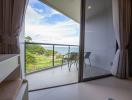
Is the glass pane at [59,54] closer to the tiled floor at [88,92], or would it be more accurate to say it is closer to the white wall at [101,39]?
the white wall at [101,39]

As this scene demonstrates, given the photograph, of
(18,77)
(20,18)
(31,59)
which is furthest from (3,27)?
(31,59)

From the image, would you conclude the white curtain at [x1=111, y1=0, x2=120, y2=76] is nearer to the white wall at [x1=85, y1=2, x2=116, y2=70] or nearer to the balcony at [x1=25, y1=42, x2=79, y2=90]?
the white wall at [x1=85, y1=2, x2=116, y2=70]

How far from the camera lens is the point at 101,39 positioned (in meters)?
3.85

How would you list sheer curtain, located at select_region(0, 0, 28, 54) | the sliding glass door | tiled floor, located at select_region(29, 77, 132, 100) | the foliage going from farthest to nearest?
the foliage
the sliding glass door
tiled floor, located at select_region(29, 77, 132, 100)
sheer curtain, located at select_region(0, 0, 28, 54)

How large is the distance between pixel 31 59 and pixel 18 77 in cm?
220

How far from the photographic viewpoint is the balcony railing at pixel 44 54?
4.02 metres

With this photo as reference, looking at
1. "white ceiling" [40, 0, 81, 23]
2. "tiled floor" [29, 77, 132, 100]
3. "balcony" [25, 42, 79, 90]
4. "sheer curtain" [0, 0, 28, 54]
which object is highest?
"white ceiling" [40, 0, 81, 23]

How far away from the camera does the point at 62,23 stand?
15.3 ft

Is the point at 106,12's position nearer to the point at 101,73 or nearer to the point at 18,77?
the point at 101,73

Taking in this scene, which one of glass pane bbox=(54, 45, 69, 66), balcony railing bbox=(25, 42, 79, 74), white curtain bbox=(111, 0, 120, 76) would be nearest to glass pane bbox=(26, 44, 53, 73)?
balcony railing bbox=(25, 42, 79, 74)

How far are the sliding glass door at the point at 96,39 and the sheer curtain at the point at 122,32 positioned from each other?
305 millimetres

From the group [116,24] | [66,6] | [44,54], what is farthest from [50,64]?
[116,24]

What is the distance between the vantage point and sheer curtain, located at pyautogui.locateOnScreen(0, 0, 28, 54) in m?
2.07

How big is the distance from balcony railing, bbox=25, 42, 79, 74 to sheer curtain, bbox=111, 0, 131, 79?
132cm
